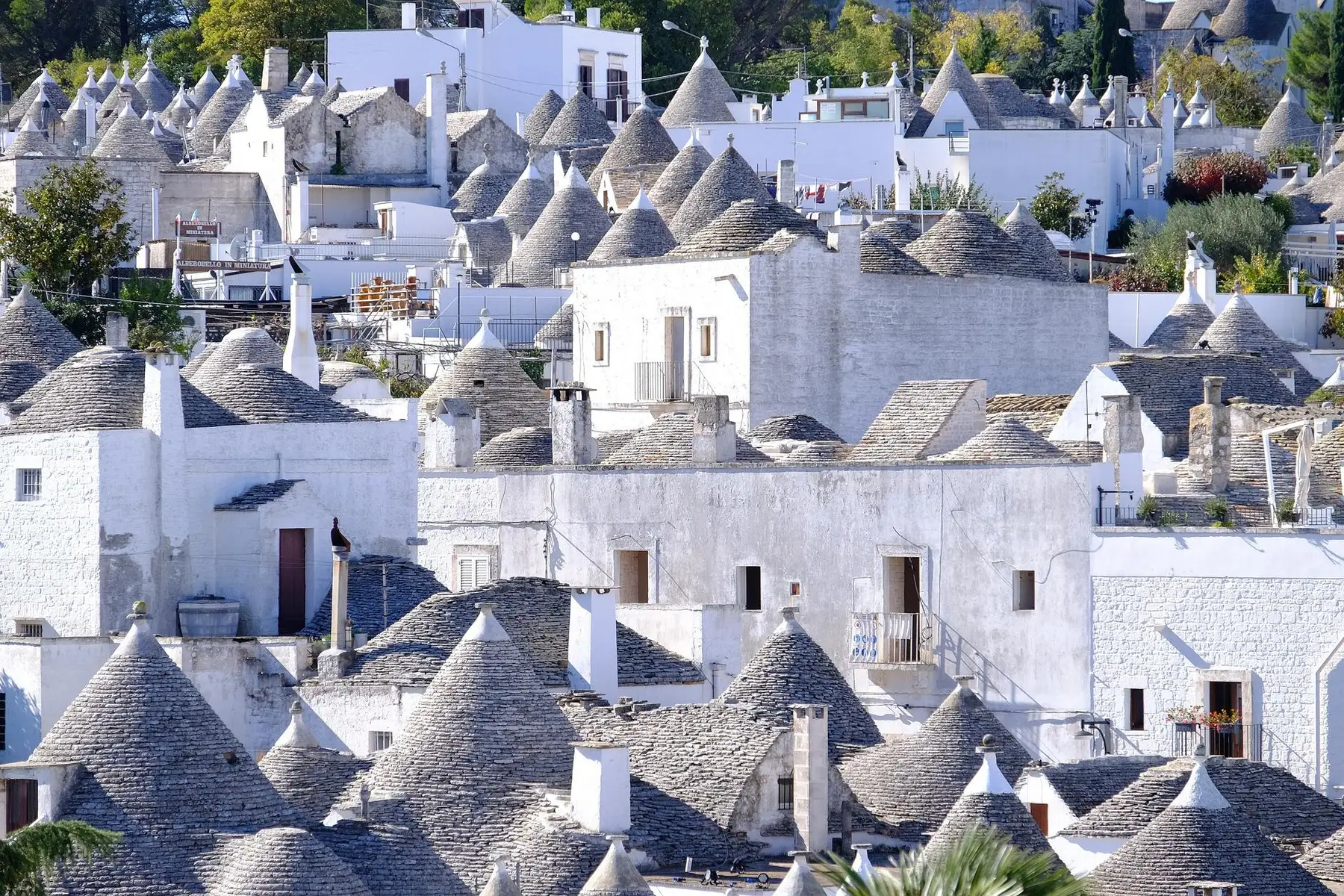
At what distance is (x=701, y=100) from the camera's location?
89.8 m

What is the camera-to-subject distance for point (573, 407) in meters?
50.0

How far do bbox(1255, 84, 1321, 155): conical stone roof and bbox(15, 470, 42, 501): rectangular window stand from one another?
204 ft

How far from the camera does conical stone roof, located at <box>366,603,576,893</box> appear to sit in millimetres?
34031

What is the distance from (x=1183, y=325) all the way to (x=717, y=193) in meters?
9.41

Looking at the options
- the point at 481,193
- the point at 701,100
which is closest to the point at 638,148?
the point at 481,193

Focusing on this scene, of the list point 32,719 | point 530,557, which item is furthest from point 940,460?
point 32,719

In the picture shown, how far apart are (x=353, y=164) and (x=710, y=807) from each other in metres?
50.3

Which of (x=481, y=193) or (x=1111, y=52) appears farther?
(x=1111, y=52)

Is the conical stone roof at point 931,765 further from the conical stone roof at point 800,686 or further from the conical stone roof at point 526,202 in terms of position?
the conical stone roof at point 526,202

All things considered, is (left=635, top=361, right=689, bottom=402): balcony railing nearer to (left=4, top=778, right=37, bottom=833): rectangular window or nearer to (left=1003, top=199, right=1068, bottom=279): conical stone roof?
(left=1003, top=199, right=1068, bottom=279): conical stone roof

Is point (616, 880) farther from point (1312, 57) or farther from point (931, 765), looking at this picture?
point (1312, 57)

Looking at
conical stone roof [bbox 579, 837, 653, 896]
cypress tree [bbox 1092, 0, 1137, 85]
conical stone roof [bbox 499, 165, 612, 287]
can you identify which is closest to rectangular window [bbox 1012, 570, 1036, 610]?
conical stone roof [bbox 579, 837, 653, 896]

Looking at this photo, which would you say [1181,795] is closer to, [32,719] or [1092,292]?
[32,719]

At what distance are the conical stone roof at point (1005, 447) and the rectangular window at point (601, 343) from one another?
41.0 feet
